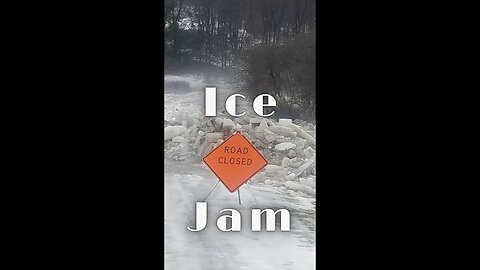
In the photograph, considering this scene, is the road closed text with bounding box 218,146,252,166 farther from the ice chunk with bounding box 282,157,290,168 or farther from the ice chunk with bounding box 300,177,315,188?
the ice chunk with bounding box 300,177,315,188

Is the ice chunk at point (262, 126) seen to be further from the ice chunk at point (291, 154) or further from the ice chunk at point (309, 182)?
the ice chunk at point (309, 182)

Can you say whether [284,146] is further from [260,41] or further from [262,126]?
[260,41]

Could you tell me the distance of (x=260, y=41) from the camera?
277 centimetres

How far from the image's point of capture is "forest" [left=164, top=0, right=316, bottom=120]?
2758mm

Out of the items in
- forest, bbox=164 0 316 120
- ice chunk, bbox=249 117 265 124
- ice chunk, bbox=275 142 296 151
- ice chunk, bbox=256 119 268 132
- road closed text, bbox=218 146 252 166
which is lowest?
road closed text, bbox=218 146 252 166

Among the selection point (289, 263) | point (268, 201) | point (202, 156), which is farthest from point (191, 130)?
point (289, 263)

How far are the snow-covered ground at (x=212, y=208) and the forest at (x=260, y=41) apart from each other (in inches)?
6.3

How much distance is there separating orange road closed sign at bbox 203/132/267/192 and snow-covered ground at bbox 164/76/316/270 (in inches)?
1.6

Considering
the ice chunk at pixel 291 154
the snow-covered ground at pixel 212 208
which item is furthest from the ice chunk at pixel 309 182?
the ice chunk at pixel 291 154

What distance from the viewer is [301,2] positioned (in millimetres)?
2768

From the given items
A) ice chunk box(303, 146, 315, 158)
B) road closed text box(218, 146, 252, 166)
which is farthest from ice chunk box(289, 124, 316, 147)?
road closed text box(218, 146, 252, 166)

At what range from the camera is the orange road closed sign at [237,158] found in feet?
9.02

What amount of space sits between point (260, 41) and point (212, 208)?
730 mm

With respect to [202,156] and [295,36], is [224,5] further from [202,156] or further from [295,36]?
[202,156]
